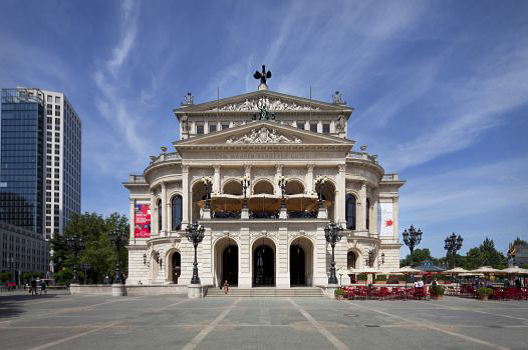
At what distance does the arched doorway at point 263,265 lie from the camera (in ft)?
171

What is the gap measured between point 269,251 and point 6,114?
128930 mm

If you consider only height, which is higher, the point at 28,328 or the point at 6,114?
the point at 6,114

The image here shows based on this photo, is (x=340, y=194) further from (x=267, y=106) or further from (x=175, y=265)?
(x=175, y=265)

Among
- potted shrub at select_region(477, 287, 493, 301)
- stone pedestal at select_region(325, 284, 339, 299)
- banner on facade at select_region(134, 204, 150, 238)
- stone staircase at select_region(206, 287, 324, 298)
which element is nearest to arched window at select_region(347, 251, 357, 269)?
stone staircase at select_region(206, 287, 324, 298)

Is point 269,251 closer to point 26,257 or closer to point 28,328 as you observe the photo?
point 28,328

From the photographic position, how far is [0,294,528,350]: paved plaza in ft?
47.8

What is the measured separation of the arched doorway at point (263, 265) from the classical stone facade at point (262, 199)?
10cm

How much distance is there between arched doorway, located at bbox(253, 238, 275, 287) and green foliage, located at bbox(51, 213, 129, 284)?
1107 inches

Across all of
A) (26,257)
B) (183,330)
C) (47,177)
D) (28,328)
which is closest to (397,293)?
(183,330)

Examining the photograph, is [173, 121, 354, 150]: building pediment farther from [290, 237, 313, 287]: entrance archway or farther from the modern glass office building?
the modern glass office building

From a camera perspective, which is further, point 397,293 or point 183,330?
point 397,293

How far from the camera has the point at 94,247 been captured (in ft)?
252

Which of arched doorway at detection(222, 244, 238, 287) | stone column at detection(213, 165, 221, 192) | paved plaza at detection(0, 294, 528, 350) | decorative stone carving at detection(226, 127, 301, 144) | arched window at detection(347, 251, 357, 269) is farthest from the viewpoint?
arched window at detection(347, 251, 357, 269)

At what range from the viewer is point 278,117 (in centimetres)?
6731
